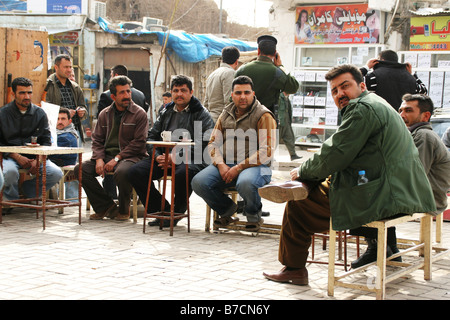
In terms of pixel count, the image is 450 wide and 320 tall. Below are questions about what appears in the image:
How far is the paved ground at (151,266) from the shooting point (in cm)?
437

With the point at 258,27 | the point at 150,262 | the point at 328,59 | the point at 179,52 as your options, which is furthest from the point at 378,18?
the point at 258,27

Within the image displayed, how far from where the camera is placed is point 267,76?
749 centimetres

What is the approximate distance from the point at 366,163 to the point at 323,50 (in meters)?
11.1

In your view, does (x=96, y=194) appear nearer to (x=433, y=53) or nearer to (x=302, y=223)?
(x=302, y=223)

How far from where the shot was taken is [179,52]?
18.8 meters

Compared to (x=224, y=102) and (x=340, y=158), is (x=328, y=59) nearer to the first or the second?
(x=224, y=102)

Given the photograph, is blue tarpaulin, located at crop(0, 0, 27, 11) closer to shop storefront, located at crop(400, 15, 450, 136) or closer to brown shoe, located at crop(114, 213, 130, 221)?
shop storefront, located at crop(400, 15, 450, 136)

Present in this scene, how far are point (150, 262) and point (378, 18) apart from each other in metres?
10.5

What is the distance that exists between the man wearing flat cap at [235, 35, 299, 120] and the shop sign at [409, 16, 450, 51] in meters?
7.16

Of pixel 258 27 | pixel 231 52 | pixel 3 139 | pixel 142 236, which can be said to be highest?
pixel 258 27

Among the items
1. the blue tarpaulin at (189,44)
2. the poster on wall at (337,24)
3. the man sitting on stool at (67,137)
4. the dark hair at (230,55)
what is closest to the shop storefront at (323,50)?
the poster on wall at (337,24)

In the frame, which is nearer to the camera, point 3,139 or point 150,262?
point 150,262

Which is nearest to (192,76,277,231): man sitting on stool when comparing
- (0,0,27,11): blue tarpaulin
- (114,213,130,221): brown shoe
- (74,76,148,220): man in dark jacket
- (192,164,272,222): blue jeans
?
(192,164,272,222): blue jeans
